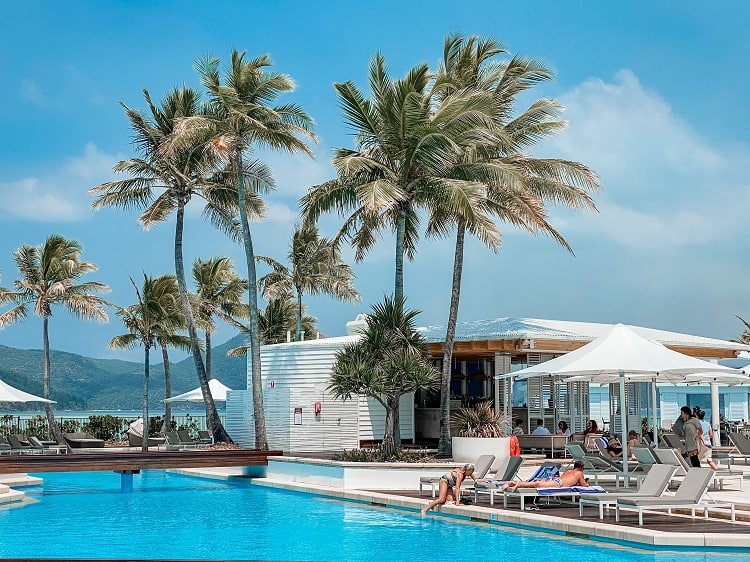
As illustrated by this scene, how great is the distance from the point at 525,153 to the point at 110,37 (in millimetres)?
11824

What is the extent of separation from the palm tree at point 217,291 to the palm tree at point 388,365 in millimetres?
20598

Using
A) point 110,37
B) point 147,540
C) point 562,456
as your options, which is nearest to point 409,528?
point 147,540

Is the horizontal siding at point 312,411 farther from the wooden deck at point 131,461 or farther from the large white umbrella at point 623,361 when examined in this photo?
the large white umbrella at point 623,361

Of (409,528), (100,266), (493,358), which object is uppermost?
(100,266)

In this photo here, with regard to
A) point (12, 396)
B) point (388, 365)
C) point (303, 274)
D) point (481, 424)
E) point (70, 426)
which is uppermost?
point (303, 274)

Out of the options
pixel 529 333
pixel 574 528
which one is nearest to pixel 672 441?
pixel 529 333

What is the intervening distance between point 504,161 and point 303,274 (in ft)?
70.7

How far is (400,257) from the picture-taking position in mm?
23094

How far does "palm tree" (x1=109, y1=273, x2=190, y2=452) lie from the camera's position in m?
33.4

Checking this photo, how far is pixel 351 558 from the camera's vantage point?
12.7 metres

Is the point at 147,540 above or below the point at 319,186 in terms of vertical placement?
below

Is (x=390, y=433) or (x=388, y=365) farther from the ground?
(x=388, y=365)

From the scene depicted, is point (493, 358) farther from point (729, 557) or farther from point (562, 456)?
point (729, 557)

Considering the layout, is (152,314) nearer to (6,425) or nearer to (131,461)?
(6,425)
